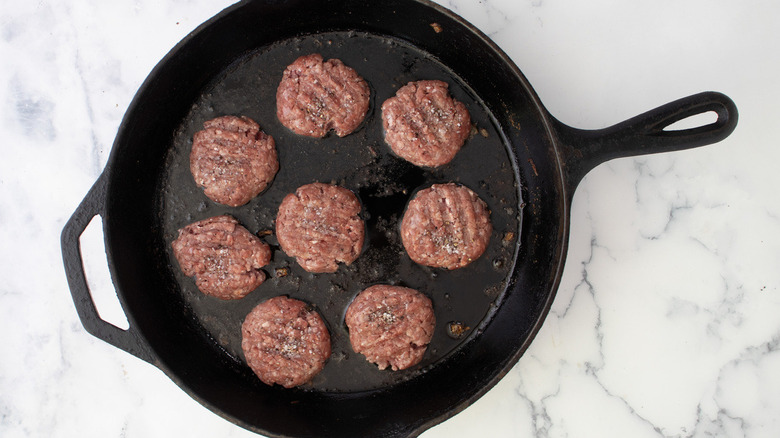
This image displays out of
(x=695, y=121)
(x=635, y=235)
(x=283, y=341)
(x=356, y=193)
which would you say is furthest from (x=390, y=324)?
(x=695, y=121)

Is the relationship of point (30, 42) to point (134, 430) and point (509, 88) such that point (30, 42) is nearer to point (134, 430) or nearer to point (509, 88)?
point (134, 430)

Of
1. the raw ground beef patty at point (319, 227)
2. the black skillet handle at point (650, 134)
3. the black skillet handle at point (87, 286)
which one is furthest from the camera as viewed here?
the raw ground beef patty at point (319, 227)

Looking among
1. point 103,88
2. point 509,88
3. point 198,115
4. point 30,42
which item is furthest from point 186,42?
point 509,88

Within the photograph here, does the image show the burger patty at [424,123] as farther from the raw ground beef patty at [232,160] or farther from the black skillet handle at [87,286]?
the black skillet handle at [87,286]

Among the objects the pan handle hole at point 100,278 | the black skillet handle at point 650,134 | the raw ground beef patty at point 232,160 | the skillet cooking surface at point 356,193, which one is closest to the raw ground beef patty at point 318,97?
the skillet cooking surface at point 356,193

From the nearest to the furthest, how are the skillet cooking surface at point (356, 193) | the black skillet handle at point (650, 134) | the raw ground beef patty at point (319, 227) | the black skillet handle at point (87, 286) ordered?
the black skillet handle at point (650, 134)
the black skillet handle at point (87, 286)
the raw ground beef patty at point (319, 227)
the skillet cooking surface at point (356, 193)

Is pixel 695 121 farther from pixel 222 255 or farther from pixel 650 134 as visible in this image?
pixel 222 255

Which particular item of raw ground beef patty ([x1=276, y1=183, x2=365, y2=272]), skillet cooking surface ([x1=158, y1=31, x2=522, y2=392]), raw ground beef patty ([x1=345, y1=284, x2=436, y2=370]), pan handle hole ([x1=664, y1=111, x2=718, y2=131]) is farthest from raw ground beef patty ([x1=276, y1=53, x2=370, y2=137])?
pan handle hole ([x1=664, y1=111, x2=718, y2=131])
